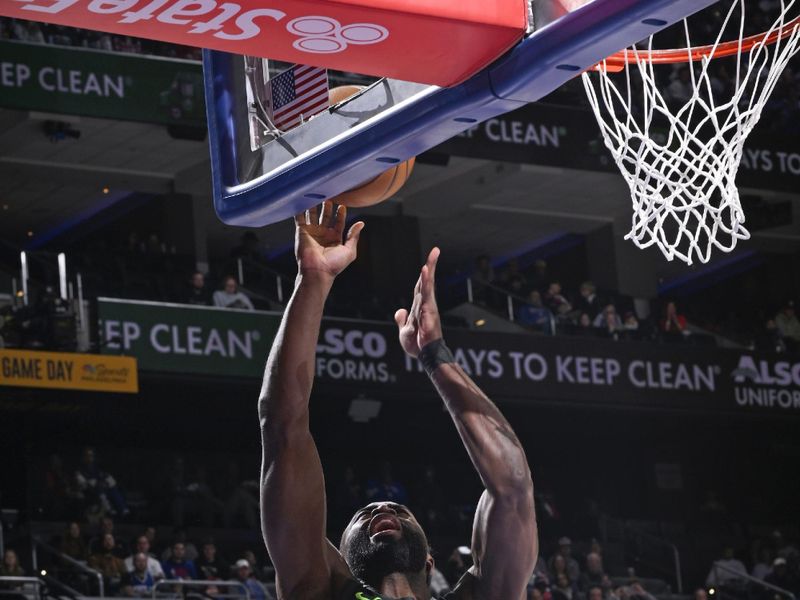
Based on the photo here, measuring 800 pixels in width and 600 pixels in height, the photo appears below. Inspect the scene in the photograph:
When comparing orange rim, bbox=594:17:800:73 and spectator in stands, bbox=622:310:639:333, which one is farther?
spectator in stands, bbox=622:310:639:333

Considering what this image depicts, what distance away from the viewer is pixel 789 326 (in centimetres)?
2264

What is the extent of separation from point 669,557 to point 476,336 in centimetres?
419

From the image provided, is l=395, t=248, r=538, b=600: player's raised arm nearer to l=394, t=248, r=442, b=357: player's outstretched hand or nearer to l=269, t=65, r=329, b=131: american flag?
l=394, t=248, r=442, b=357: player's outstretched hand

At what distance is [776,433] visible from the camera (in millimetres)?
23000

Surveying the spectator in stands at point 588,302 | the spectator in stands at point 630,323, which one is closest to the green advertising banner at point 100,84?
the spectator in stands at point 588,302

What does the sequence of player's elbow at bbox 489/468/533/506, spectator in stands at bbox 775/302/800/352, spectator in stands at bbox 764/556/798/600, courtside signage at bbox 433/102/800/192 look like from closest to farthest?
player's elbow at bbox 489/468/533/506 < spectator in stands at bbox 764/556/798/600 < courtside signage at bbox 433/102/800/192 < spectator in stands at bbox 775/302/800/352

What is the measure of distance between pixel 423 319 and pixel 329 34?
77 centimetres

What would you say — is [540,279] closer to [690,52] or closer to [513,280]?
[513,280]

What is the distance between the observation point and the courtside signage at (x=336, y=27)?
3565 mm

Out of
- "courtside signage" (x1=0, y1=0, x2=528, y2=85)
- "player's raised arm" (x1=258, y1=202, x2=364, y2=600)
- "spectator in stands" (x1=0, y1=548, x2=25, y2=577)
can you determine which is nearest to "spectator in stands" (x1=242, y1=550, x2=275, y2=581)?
"spectator in stands" (x1=0, y1=548, x2=25, y2=577)

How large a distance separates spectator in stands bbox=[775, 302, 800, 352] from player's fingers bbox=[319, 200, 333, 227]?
736 inches

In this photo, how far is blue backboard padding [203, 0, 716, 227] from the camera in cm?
352

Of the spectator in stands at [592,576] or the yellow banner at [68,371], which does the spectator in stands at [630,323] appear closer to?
the spectator in stands at [592,576]

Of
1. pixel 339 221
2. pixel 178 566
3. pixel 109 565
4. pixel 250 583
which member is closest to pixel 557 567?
pixel 250 583
